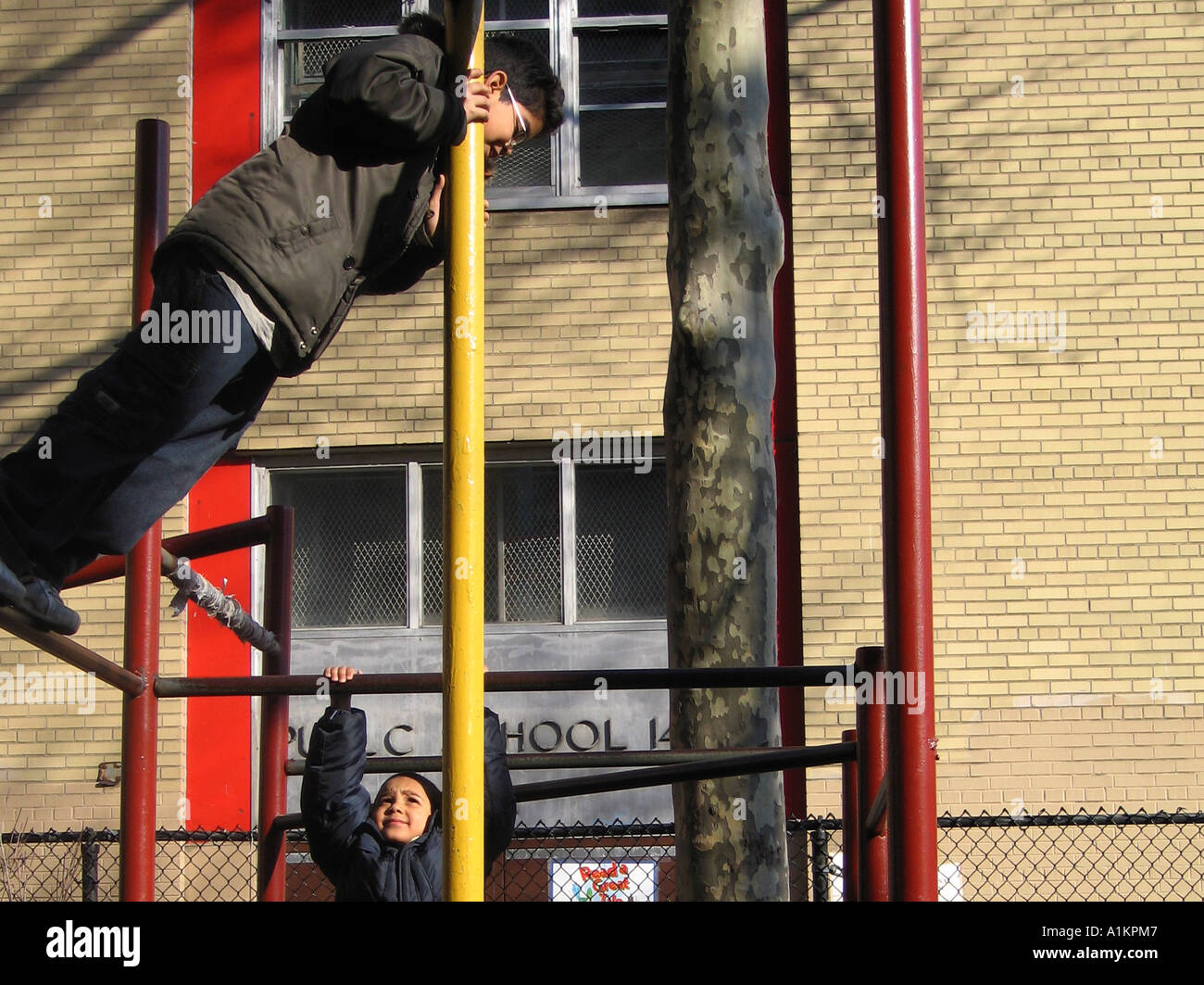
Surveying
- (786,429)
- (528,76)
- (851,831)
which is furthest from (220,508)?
(528,76)

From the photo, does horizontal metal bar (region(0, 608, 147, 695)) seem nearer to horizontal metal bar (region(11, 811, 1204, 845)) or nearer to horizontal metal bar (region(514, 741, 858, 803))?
horizontal metal bar (region(514, 741, 858, 803))

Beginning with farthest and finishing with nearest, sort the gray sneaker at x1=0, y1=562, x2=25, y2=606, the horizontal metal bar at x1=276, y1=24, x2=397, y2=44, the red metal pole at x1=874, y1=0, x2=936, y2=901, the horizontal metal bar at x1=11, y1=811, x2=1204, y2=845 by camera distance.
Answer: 1. the horizontal metal bar at x1=276, y1=24, x2=397, y2=44
2. the horizontal metal bar at x1=11, y1=811, x2=1204, y2=845
3. the gray sneaker at x1=0, y1=562, x2=25, y2=606
4. the red metal pole at x1=874, y1=0, x2=936, y2=901

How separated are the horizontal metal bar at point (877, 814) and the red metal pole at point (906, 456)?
0.34 metres

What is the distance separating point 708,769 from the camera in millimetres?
2674

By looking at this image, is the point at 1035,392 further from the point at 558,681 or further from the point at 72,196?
the point at 72,196

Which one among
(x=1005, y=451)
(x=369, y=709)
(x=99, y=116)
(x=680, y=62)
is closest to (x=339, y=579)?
(x=369, y=709)

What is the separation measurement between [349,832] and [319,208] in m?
1.63

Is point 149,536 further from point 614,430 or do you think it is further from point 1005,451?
point 1005,451

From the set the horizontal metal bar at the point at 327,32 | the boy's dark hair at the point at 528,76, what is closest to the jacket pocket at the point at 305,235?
the boy's dark hair at the point at 528,76

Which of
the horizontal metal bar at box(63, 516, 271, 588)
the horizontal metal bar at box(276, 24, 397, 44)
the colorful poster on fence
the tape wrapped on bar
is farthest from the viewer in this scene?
the horizontal metal bar at box(276, 24, 397, 44)

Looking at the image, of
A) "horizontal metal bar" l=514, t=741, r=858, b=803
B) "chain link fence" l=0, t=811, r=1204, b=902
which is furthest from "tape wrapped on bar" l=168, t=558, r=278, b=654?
"chain link fence" l=0, t=811, r=1204, b=902

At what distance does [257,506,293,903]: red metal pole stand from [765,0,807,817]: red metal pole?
423cm

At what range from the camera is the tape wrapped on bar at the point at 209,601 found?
9.95ft

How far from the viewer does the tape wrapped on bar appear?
3.03 metres
